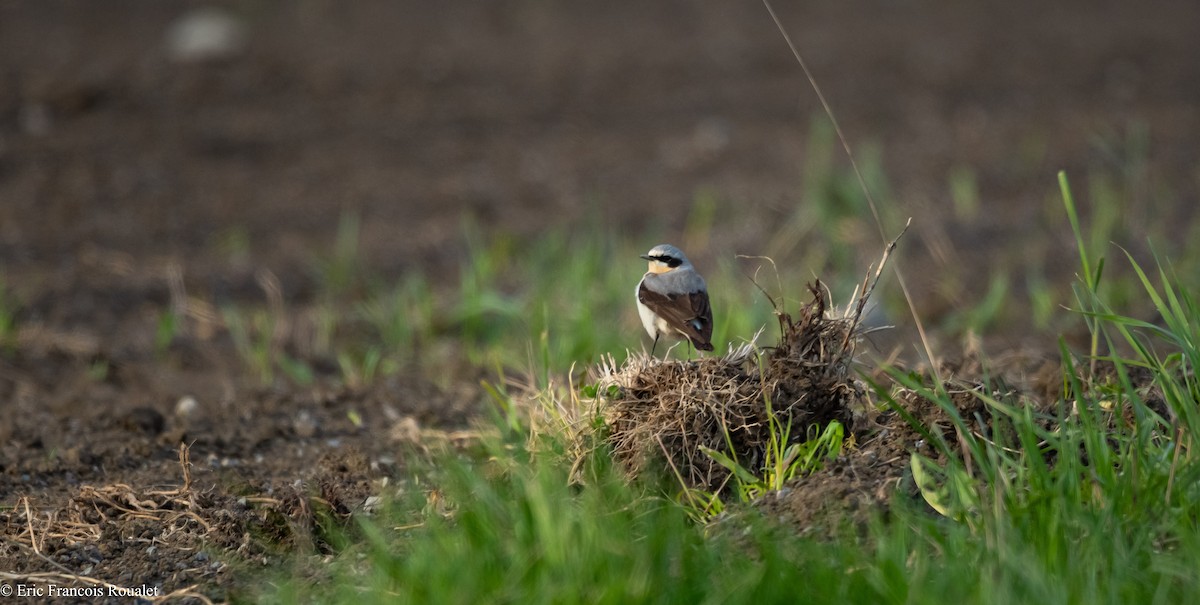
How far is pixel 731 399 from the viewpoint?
3.55 metres

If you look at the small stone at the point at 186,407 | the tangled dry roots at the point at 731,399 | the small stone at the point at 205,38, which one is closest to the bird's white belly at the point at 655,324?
the tangled dry roots at the point at 731,399

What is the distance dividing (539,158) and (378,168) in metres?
1.22

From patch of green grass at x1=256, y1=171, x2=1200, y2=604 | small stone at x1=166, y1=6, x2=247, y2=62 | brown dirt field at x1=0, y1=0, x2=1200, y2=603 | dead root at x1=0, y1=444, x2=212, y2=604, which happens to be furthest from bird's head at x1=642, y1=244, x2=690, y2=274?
small stone at x1=166, y1=6, x2=247, y2=62

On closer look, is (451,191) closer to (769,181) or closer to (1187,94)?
(769,181)

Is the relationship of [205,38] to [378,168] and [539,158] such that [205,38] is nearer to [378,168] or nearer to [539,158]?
[378,168]

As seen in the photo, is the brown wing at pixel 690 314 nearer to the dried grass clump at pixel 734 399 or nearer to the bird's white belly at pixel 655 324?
the bird's white belly at pixel 655 324

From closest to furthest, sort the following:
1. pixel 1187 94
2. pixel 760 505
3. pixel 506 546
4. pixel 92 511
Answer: pixel 506 546
pixel 760 505
pixel 92 511
pixel 1187 94

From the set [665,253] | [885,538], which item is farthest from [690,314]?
[885,538]

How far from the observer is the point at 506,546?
9.25ft

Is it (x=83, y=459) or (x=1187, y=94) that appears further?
(x=1187, y=94)

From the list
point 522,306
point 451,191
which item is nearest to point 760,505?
point 522,306

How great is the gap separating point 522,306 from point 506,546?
3.31 metres

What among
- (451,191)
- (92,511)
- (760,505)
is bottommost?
(451,191)

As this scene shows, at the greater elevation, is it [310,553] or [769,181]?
[310,553]
